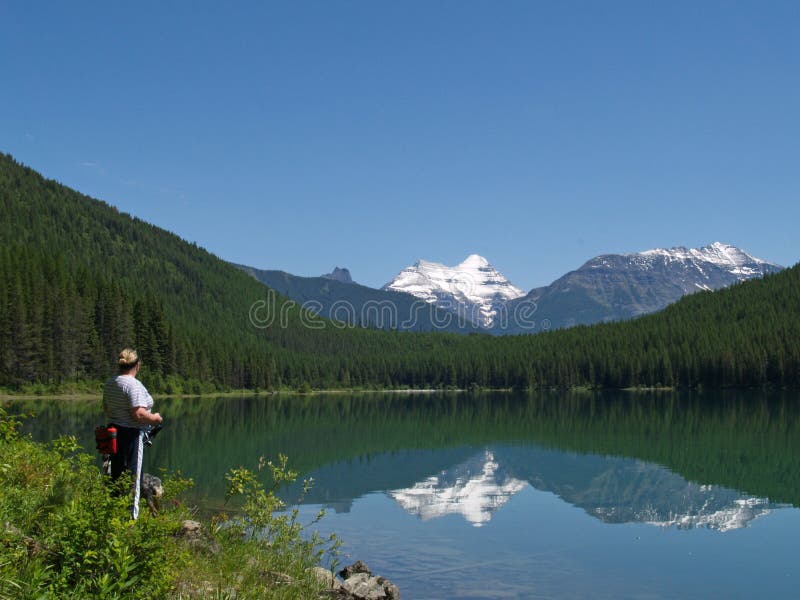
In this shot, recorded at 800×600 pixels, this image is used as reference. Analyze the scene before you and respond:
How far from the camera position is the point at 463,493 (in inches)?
1487

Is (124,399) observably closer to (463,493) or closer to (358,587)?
(358,587)

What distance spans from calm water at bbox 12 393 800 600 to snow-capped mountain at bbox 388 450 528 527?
12cm

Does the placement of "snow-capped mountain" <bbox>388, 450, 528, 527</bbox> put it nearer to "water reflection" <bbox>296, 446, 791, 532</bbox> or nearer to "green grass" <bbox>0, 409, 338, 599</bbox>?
"water reflection" <bbox>296, 446, 791, 532</bbox>

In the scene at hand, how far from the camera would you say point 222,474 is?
39.9 metres

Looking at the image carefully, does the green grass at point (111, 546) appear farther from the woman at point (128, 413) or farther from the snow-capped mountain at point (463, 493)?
the snow-capped mountain at point (463, 493)

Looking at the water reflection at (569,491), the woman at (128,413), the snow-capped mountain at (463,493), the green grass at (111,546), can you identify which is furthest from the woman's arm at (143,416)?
the water reflection at (569,491)

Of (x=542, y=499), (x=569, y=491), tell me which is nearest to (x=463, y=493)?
(x=542, y=499)

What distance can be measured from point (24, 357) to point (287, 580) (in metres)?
103

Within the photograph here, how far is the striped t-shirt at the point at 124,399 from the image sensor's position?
13641mm

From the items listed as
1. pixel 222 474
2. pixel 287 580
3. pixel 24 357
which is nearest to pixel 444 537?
pixel 287 580

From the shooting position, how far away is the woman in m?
13.6

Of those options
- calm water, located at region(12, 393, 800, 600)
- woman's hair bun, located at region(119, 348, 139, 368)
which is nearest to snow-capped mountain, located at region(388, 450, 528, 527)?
calm water, located at region(12, 393, 800, 600)

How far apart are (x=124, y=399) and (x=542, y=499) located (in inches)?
1054

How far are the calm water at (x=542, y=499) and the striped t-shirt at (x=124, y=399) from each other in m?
9.76
